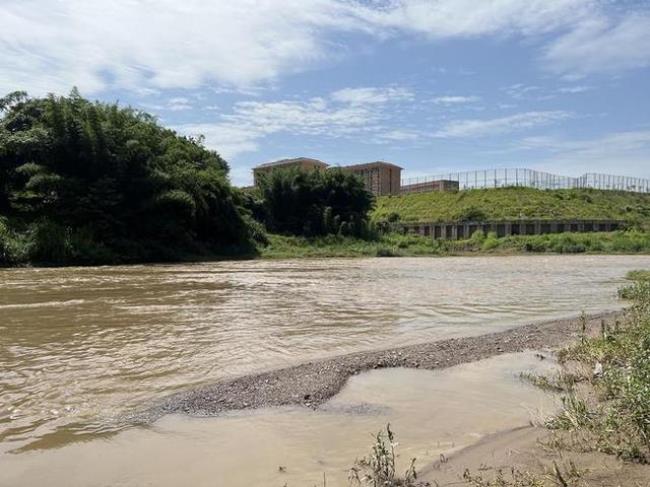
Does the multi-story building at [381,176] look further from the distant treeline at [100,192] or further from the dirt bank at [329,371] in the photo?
the dirt bank at [329,371]

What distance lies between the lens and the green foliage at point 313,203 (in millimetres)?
46750

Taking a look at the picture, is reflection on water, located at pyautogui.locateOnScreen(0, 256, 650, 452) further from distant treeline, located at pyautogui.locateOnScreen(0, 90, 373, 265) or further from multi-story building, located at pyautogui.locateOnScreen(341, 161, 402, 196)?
multi-story building, located at pyautogui.locateOnScreen(341, 161, 402, 196)

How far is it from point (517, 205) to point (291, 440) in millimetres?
63580

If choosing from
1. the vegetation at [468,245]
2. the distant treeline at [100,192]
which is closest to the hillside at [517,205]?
the vegetation at [468,245]

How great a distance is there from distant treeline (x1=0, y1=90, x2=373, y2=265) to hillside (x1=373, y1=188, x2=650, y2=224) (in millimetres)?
34872

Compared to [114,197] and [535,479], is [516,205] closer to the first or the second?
[114,197]

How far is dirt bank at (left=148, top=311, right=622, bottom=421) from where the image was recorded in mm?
5137

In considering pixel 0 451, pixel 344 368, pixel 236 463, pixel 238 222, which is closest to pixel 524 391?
pixel 344 368

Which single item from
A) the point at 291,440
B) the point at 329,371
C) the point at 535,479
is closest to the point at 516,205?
the point at 329,371

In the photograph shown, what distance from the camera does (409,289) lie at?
54.1ft

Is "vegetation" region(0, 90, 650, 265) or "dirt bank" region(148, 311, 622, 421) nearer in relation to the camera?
"dirt bank" region(148, 311, 622, 421)

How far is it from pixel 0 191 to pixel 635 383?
29.9 meters

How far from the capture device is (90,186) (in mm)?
26844

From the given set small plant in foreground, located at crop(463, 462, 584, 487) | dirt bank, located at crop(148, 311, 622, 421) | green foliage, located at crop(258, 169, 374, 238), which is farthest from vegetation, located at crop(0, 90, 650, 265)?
small plant in foreground, located at crop(463, 462, 584, 487)
